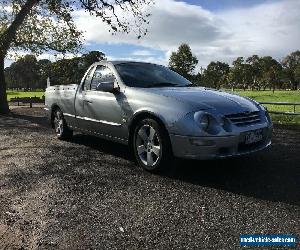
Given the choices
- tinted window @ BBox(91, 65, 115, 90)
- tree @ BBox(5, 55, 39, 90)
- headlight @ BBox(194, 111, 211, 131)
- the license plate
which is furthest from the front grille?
tree @ BBox(5, 55, 39, 90)

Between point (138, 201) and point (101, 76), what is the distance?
314 cm

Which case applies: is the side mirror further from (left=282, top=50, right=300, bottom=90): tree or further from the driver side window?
(left=282, top=50, right=300, bottom=90): tree

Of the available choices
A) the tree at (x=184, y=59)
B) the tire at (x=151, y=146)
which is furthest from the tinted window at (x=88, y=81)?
the tree at (x=184, y=59)

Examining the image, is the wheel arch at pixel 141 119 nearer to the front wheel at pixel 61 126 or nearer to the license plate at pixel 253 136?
the license plate at pixel 253 136

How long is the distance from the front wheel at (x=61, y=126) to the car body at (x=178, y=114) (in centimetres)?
107

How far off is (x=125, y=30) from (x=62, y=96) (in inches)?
440

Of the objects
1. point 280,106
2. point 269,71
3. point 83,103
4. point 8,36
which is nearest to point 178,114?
point 83,103

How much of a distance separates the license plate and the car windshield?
5.61 feet

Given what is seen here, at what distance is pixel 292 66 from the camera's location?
119 m

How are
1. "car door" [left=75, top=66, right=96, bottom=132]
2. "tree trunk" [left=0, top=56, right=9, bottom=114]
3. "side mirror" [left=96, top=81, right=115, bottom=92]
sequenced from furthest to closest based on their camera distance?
1. "tree trunk" [left=0, top=56, right=9, bottom=114]
2. "car door" [left=75, top=66, right=96, bottom=132]
3. "side mirror" [left=96, top=81, right=115, bottom=92]

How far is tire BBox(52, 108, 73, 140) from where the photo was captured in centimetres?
827

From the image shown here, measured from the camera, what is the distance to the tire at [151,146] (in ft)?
17.4

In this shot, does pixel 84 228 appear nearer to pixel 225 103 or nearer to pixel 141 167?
pixel 141 167

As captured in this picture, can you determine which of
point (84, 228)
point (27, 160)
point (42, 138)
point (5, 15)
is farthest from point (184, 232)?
point (5, 15)
